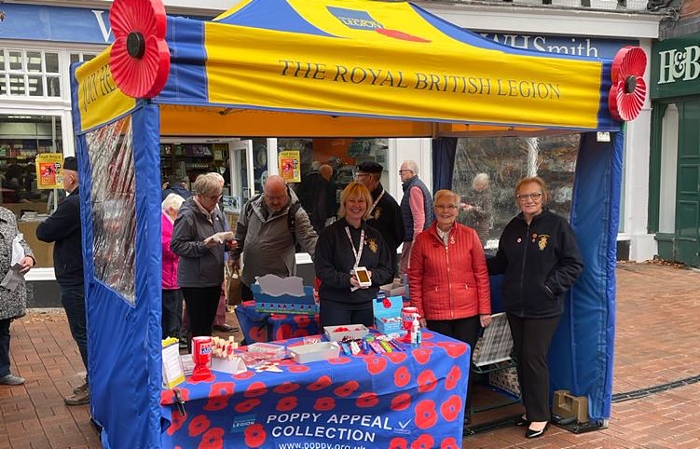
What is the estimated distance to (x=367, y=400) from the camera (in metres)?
3.73

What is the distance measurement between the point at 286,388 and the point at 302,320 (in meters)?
1.46

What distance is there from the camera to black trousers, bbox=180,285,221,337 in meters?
5.38

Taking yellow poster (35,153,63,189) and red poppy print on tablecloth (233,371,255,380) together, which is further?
yellow poster (35,153,63,189)

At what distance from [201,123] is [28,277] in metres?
4.31

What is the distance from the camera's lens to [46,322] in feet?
26.0

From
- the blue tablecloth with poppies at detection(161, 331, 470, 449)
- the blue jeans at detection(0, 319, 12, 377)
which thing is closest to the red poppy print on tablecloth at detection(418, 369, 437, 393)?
the blue tablecloth with poppies at detection(161, 331, 470, 449)

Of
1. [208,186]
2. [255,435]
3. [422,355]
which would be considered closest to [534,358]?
[422,355]

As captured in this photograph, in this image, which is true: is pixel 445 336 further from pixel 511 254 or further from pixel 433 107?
pixel 433 107

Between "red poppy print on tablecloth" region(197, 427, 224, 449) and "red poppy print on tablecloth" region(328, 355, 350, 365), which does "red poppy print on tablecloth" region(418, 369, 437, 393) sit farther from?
"red poppy print on tablecloth" region(197, 427, 224, 449)

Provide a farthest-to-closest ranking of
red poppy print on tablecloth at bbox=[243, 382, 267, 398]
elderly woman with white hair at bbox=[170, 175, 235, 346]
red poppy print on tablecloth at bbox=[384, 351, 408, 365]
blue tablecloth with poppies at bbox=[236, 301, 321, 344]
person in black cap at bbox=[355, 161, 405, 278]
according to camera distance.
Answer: person in black cap at bbox=[355, 161, 405, 278]
elderly woman with white hair at bbox=[170, 175, 235, 346]
blue tablecloth with poppies at bbox=[236, 301, 321, 344]
red poppy print on tablecloth at bbox=[384, 351, 408, 365]
red poppy print on tablecloth at bbox=[243, 382, 267, 398]

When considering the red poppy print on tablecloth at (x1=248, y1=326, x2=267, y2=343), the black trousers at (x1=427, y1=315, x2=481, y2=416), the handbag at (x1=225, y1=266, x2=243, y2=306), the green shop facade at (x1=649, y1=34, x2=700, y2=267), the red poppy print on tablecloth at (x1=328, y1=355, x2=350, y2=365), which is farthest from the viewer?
the green shop facade at (x1=649, y1=34, x2=700, y2=267)

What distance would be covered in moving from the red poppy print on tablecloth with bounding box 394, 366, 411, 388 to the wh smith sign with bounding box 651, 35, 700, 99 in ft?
30.0

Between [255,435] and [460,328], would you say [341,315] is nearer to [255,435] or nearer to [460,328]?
[460,328]

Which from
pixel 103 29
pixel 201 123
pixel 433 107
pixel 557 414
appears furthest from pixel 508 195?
pixel 103 29
